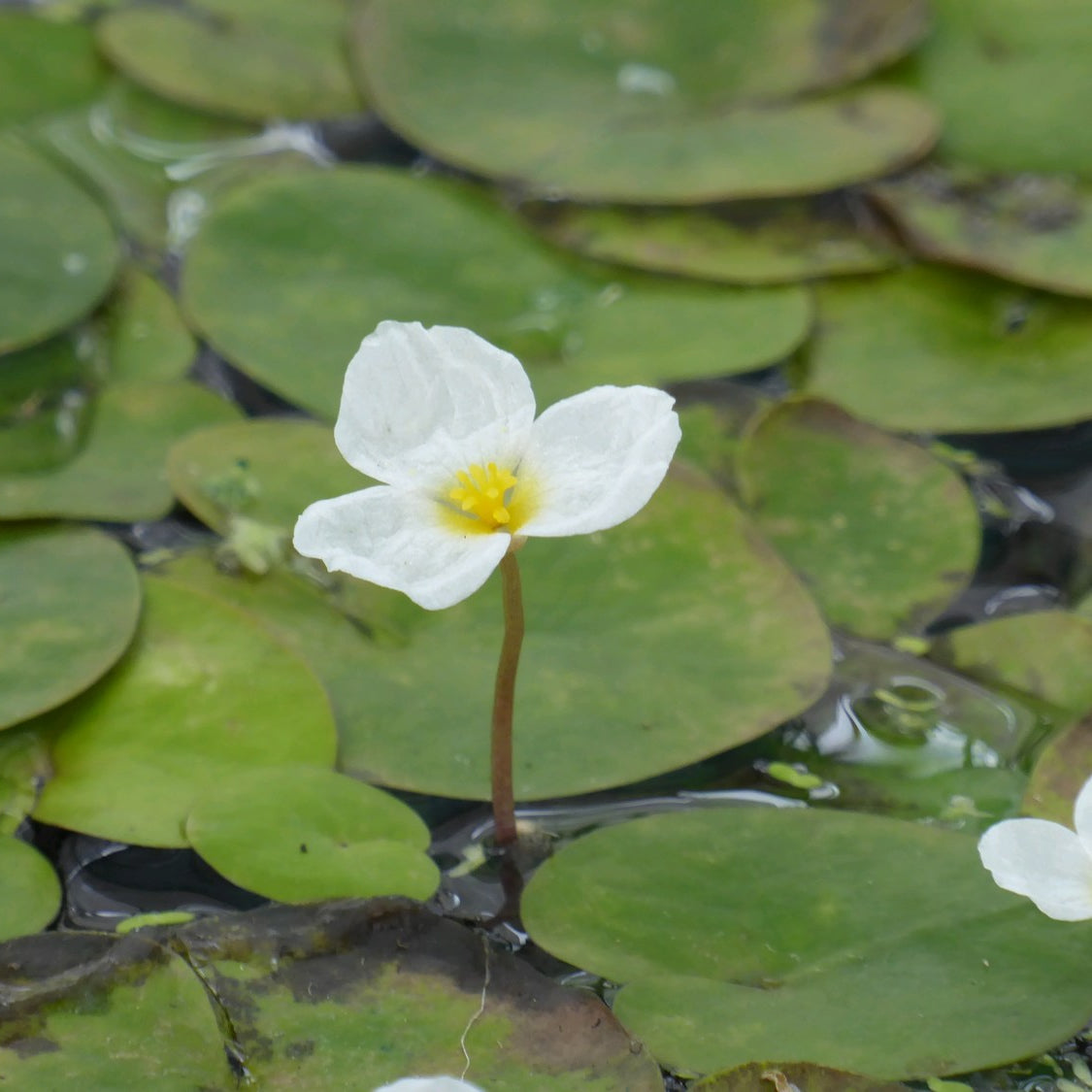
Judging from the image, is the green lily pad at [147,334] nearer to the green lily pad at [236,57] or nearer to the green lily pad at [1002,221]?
the green lily pad at [236,57]

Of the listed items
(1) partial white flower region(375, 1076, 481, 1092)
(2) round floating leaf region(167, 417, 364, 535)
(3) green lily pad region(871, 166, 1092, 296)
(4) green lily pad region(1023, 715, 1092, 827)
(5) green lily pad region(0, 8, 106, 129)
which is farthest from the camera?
(5) green lily pad region(0, 8, 106, 129)

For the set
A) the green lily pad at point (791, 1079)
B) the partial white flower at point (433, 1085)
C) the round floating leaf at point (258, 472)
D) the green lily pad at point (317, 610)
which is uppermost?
the partial white flower at point (433, 1085)

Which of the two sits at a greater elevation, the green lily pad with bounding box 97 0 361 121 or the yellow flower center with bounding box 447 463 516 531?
the yellow flower center with bounding box 447 463 516 531

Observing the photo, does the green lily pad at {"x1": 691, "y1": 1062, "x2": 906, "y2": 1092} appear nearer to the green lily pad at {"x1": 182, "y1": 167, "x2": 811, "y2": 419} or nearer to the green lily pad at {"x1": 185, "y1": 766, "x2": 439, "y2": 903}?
the green lily pad at {"x1": 185, "y1": 766, "x2": 439, "y2": 903}

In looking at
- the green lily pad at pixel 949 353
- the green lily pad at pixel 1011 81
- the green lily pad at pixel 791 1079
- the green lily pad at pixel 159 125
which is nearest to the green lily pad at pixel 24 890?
the green lily pad at pixel 791 1079

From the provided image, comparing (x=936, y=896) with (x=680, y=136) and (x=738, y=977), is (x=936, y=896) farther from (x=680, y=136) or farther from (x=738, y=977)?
(x=680, y=136)

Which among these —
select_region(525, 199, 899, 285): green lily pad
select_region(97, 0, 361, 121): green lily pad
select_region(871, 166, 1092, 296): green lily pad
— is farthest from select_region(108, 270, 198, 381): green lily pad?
select_region(871, 166, 1092, 296): green lily pad
